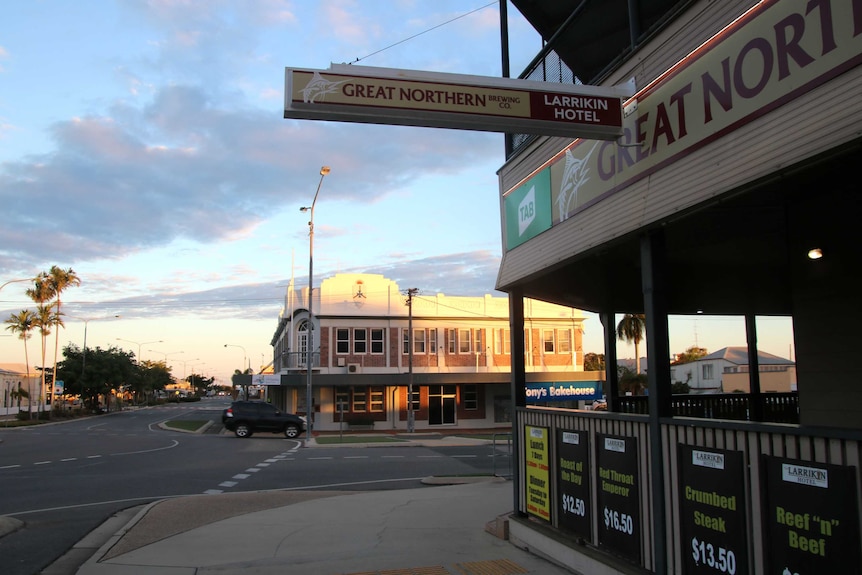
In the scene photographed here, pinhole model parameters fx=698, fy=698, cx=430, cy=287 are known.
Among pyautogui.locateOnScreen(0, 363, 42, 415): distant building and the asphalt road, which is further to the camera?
pyautogui.locateOnScreen(0, 363, 42, 415): distant building

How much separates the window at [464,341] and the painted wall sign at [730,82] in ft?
121

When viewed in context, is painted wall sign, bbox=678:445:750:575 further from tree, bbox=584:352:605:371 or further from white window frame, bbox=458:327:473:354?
tree, bbox=584:352:605:371

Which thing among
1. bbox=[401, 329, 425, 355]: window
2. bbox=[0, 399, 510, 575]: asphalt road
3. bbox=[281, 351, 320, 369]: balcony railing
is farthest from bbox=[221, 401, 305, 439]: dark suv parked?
bbox=[401, 329, 425, 355]: window

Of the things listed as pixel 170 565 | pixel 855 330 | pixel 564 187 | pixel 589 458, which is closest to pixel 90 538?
pixel 170 565

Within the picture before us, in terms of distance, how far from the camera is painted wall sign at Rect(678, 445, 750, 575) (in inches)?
197

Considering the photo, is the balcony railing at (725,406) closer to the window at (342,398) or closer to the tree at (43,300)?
the window at (342,398)

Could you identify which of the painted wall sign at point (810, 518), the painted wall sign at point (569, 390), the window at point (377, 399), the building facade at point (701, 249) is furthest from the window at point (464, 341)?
the painted wall sign at point (810, 518)

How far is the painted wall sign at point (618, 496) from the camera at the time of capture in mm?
6391

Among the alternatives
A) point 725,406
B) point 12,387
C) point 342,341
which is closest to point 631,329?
point 342,341

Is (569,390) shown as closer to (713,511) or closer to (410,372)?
(410,372)

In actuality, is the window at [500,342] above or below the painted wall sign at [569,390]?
above

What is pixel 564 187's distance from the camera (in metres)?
8.02

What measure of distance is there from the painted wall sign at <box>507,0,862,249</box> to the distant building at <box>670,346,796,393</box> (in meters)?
8.29

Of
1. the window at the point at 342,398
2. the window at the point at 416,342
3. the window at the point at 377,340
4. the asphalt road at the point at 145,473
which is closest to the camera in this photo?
the asphalt road at the point at 145,473
